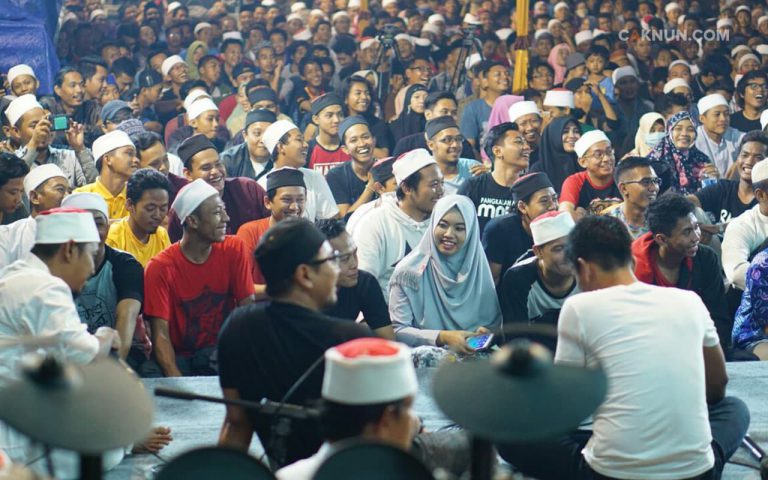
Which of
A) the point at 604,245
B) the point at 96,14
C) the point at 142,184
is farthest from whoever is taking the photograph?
the point at 96,14

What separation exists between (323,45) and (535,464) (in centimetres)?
826

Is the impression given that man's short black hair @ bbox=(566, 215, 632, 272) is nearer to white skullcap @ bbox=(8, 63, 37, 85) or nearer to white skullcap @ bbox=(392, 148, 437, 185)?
white skullcap @ bbox=(392, 148, 437, 185)

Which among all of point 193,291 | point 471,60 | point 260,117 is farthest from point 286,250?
point 471,60

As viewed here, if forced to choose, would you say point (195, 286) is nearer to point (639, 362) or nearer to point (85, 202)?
point (85, 202)

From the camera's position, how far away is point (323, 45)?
11.6 m

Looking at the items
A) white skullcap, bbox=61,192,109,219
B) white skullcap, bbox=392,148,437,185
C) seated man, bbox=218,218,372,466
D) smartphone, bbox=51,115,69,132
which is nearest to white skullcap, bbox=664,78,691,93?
white skullcap, bbox=392,148,437,185

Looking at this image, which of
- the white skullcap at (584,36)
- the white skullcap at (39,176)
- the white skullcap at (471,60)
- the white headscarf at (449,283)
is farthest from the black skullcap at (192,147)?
the white skullcap at (584,36)

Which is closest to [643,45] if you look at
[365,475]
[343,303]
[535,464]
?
[343,303]

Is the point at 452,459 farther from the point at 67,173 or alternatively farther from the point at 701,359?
the point at 67,173

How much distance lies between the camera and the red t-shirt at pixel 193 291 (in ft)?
17.2

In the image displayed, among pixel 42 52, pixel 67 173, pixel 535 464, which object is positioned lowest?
pixel 535 464

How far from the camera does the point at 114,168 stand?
6.75m

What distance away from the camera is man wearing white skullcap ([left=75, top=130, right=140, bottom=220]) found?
21.4 ft

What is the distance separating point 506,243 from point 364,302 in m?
1.32
